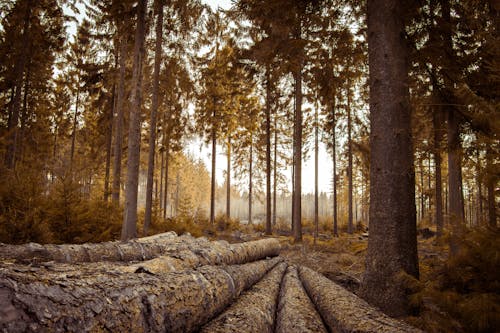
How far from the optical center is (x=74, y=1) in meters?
11.3

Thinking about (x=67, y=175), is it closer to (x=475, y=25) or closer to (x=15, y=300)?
(x=15, y=300)

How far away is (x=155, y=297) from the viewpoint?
83.8 inches

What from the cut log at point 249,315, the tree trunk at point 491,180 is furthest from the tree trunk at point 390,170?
the cut log at point 249,315

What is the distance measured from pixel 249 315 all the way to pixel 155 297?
1.25 meters

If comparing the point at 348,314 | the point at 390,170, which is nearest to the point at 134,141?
the point at 390,170

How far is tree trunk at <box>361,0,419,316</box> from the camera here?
402 centimetres

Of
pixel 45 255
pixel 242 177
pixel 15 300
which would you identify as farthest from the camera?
pixel 242 177

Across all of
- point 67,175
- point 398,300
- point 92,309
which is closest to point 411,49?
point 398,300

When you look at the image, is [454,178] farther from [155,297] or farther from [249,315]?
[155,297]

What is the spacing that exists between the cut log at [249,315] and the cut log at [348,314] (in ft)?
2.26

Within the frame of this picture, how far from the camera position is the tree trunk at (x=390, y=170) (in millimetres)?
4016

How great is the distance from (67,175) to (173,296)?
545cm

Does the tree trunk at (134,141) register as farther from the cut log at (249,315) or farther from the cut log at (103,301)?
the cut log at (103,301)

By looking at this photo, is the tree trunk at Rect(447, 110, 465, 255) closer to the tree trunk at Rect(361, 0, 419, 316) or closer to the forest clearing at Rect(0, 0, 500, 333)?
the forest clearing at Rect(0, 0, 500, 333)
